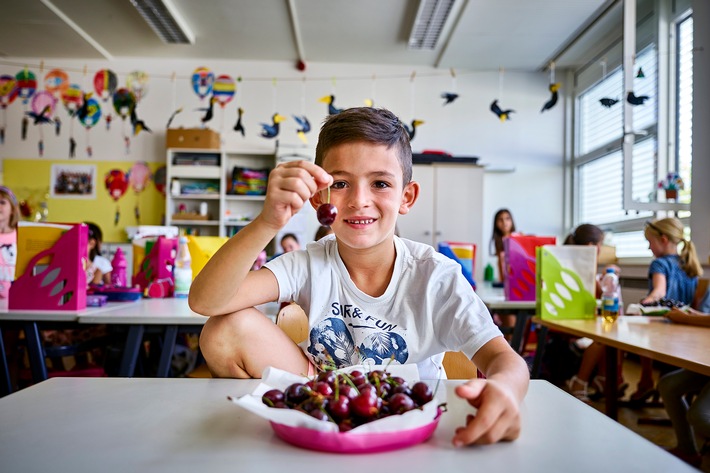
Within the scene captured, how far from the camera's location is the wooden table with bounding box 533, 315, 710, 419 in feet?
4.83

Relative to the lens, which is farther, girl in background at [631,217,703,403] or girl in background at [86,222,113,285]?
girl in background at [86,222,113,285]

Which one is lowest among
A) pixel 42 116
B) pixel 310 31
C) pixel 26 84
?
pixel 42 116

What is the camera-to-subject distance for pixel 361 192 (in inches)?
46.0

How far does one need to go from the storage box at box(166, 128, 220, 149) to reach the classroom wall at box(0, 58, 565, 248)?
0.32 m

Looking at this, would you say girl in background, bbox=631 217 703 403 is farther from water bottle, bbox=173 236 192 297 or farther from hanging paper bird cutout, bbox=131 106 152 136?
hanging paper bird cutout, bbox=131 106 152 136

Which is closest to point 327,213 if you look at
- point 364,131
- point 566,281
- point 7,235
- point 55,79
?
point 364,131

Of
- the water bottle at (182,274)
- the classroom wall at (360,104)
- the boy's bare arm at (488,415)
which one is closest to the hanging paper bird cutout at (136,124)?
the classroom wall at (360,104)

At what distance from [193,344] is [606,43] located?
5153 mm

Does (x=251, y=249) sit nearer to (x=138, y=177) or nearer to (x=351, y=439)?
(x=351, y=439)

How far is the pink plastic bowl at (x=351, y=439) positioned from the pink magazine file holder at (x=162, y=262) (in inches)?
102

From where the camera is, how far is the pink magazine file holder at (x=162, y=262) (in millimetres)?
3057

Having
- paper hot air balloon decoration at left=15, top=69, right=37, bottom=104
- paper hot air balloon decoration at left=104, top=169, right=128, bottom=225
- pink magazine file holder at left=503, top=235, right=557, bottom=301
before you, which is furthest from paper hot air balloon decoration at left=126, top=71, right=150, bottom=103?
pink magazine file holder at left=503, top=235, right=557, bottom=301

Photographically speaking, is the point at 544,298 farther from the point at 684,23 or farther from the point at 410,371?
the point at 684,23

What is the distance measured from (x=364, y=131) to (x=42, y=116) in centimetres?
591
